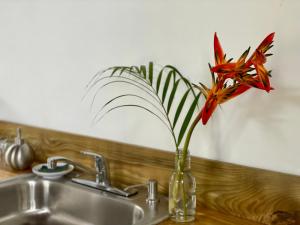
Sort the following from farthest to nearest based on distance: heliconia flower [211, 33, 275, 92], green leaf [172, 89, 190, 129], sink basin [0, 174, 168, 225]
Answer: sink basin [0, 174, 168, 225] → green leaf [172, 89, 190, 129] → heliconia flower [211, 33, 275, 92]

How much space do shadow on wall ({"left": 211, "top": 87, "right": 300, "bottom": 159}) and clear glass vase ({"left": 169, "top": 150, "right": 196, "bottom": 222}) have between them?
0.39ft

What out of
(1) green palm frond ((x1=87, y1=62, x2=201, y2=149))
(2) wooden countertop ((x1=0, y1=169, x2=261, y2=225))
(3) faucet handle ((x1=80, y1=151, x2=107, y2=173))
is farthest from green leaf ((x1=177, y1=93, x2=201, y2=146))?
(3) faucet handle ((x1=80, y1=151, x2=107, y2=173))

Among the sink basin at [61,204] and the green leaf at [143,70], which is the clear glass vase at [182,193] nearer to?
the sink basin at [61,204]

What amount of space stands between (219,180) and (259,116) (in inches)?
8.9

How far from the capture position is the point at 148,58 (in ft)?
4.59

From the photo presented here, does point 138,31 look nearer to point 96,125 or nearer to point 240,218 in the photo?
point 96,125

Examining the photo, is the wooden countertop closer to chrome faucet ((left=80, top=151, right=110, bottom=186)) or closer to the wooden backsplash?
the wooden backsplash

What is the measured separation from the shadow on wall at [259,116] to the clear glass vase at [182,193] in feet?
0.39

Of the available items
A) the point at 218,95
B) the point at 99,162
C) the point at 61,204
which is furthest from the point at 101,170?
the point at 218,95

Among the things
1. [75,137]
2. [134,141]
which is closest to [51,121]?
[75,137]

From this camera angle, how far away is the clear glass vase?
1.19 meters

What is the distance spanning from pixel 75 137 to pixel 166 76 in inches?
19.7

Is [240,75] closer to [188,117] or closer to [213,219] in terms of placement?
[188,117]

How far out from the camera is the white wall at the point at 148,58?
1113mm
